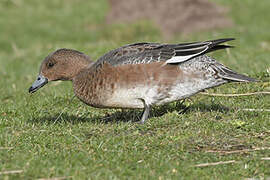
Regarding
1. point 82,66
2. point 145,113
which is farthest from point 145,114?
point 82,66

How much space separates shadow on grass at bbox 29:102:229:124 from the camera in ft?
19.6

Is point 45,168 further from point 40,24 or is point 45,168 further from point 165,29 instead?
point 40,24

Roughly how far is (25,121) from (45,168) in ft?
5.99

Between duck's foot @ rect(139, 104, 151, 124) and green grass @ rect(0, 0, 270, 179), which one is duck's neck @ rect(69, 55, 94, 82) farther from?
duck's foot @ rect(139, 104, 151, 124)

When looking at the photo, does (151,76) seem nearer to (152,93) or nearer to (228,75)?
(152,93)

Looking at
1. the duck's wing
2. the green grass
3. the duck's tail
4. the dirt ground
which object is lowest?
the green grass

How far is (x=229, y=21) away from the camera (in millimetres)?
16062

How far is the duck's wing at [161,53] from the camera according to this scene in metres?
5.40

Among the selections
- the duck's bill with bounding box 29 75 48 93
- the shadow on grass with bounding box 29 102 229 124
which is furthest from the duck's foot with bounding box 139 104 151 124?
the duck's bill with bounding box 29 75 48 93

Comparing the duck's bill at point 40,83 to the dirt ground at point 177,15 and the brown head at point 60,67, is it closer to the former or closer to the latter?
the brown head at point 60,67

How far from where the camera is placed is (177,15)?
637 inches

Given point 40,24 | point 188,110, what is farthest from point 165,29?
point 188,110

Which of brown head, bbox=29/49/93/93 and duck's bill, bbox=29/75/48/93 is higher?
brown head, bbox=29/49/93/93

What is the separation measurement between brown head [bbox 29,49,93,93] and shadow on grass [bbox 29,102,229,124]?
47 cm
